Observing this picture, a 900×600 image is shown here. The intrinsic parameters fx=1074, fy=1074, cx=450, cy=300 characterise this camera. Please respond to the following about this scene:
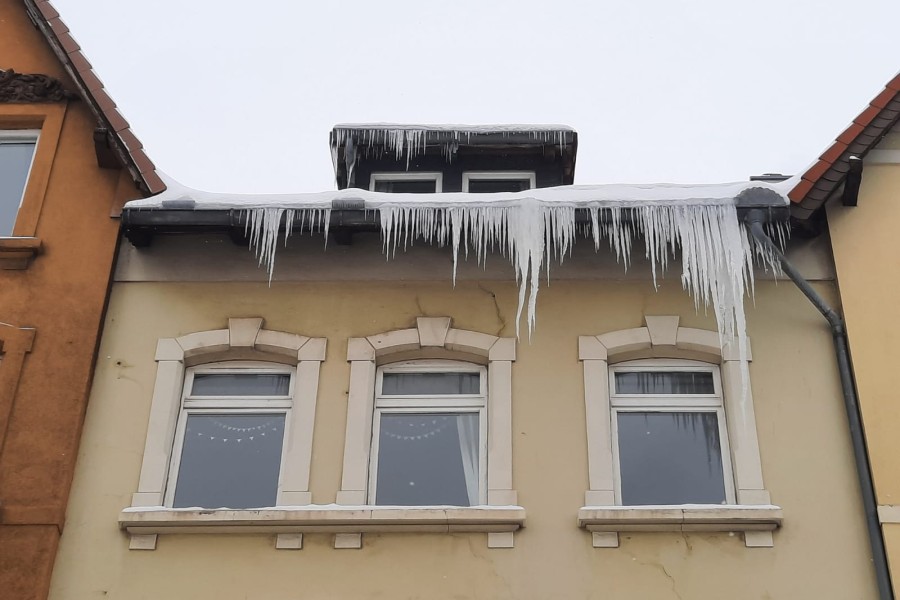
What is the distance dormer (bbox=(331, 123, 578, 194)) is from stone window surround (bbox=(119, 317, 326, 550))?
3235 millimetres

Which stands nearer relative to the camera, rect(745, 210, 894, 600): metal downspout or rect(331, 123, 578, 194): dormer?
rect(745, 210, 894, 600): metal downspout

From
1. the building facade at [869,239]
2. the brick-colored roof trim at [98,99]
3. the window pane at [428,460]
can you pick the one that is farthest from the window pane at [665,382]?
the brick-colored roof trim at [98,99]

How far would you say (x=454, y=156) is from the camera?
38.3 ft

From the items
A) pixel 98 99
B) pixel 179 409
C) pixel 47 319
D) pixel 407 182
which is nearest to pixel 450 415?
pixel 179 409

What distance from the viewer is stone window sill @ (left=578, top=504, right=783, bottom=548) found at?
787 cm

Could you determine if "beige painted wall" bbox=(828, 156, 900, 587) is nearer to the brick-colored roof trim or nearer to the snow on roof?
the snow on roof

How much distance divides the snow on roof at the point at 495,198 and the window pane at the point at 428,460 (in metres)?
1.83

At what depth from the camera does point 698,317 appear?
903 centimetres

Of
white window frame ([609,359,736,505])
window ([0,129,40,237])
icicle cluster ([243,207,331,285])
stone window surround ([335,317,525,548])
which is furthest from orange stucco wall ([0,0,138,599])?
white window frame ([609,359,736,505])

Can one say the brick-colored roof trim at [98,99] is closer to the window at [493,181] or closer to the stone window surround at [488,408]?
the stone window surround at [488,408]

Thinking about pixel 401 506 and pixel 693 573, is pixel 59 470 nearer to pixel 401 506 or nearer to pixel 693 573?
pixel 401 506

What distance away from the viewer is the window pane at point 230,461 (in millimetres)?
8547

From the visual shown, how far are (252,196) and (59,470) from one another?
2.79m

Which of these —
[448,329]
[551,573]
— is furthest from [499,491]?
[448,329]
